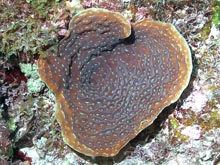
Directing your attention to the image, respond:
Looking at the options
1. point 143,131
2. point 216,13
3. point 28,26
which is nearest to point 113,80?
point 143,131

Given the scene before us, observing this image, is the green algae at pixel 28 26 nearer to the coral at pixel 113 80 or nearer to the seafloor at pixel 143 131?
the seafloor at pixel 143 131

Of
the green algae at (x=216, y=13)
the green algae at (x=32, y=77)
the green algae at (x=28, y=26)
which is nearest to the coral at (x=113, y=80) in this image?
the green algae at (x=28, y=26)

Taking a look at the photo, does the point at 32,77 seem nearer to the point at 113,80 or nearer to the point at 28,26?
the point at 28,26

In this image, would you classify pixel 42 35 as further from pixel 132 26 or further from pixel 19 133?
pixel 19 133

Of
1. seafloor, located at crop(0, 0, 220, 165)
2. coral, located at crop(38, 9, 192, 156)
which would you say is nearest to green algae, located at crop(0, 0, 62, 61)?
seafloor, located at crop(0, 0, 220, 165)

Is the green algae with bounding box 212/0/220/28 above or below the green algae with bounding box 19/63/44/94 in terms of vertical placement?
above

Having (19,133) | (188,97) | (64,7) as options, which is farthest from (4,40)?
(188,97)

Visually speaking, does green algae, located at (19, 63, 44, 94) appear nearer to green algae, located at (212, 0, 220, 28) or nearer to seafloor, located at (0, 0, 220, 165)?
seafloor, located at (0, 0, 220, 165)
